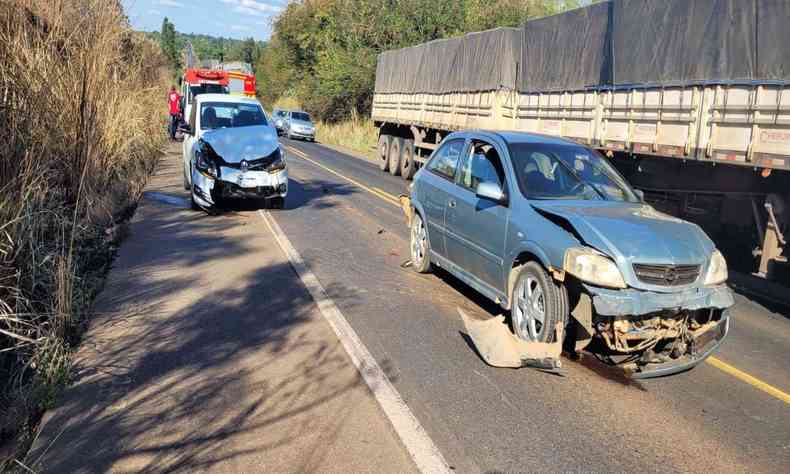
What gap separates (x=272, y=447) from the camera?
13.6 feet

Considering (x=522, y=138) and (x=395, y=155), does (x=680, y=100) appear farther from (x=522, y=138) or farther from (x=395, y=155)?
(x=395, y=155)

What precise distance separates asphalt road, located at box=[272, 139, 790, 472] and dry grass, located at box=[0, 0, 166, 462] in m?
2.45

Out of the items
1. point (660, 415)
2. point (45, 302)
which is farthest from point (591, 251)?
point (45, 302)

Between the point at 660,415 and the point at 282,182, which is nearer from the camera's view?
the point at 660,415

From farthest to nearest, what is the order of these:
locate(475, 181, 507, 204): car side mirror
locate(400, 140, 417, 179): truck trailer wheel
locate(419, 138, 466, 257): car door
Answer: locate(400, 140, 417, 179): truck trailer wheel
locate(419, 138, 466, 257): car door
locate(475, 181, 507, 204): car side mirror

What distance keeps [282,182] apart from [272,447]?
8682 millimetres

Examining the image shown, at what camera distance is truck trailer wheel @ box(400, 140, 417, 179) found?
72.9ft

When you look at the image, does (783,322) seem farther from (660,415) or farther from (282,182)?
(282,182)

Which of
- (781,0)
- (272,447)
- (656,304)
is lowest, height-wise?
(272,447)

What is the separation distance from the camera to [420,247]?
8.56 metres

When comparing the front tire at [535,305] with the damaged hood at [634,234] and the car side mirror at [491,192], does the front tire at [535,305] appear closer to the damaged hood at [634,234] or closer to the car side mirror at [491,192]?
the damaged hood at [634,234]

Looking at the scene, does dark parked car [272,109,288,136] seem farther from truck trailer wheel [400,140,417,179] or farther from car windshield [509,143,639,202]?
car windshield [509,143,639,202]

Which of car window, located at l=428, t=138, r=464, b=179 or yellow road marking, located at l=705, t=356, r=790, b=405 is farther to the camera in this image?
car window, located at l=428, t=138, r=464, b=179

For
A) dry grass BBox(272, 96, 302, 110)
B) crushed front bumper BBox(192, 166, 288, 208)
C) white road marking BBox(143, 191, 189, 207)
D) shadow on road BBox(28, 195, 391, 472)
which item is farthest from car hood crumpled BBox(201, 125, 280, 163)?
dry grass BBox(272, 96, 302, 110)
